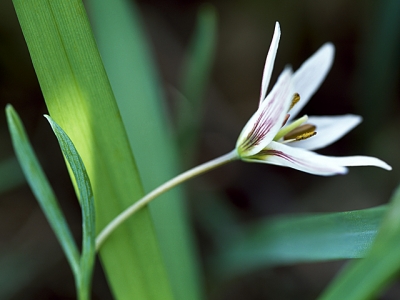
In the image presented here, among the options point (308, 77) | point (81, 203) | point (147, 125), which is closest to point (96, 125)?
point (81, 203)

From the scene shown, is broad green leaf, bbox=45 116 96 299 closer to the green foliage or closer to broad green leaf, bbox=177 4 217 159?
the green foliage

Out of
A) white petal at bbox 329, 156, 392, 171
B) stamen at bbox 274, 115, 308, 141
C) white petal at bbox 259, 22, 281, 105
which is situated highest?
white petal at bbox 259, 22, 281, 105

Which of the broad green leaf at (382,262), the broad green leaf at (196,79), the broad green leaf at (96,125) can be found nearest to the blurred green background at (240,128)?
the broad green leaf at (196,79)

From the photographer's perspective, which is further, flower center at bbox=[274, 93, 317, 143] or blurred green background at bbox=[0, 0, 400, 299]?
blurred green background at bbox=[0, 0, 400, 299]

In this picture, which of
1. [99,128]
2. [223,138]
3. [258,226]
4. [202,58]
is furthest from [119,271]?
[223,138]

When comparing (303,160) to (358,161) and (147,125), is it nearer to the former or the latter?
(358,161)

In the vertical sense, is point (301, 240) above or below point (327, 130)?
below

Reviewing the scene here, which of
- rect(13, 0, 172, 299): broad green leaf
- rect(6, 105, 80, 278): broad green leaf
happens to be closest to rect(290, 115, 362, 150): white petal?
rect(13, 0, 172, 299): broad green leaf
